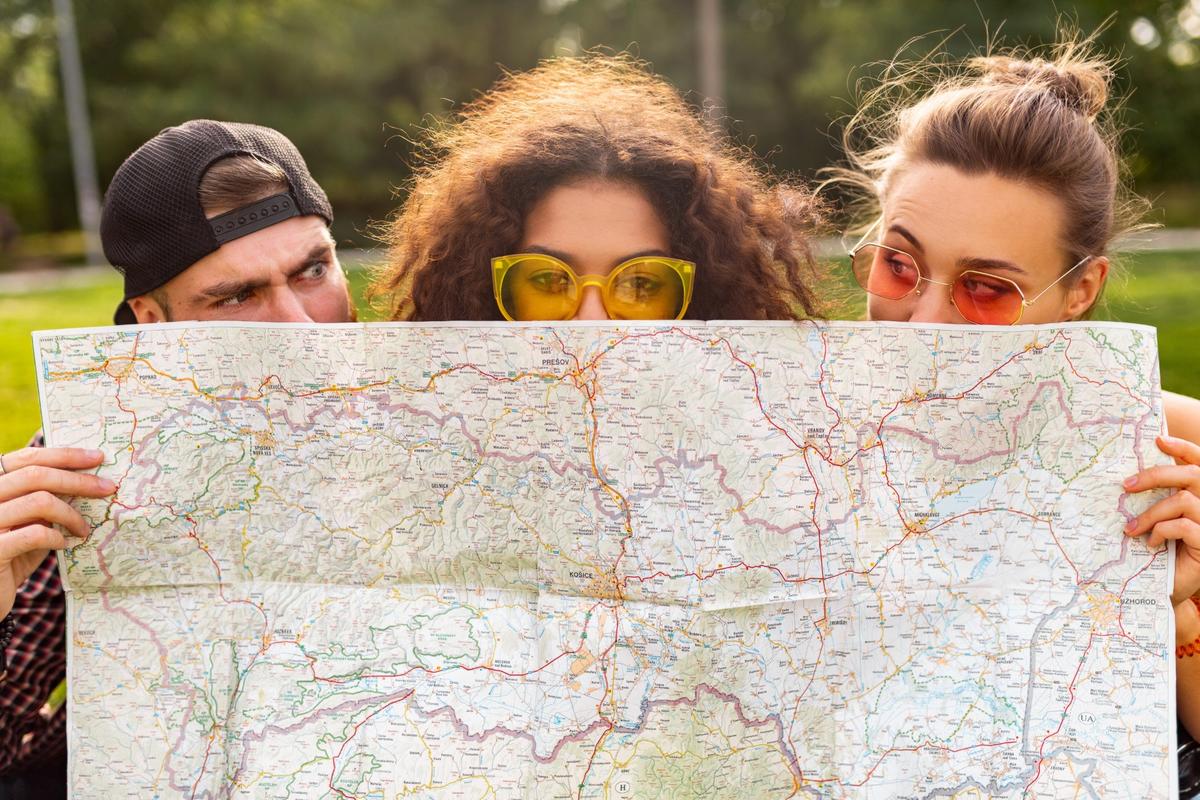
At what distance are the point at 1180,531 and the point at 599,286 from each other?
123 cm

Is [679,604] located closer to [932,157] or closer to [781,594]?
[781,594]

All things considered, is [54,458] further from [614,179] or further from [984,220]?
[984,220]

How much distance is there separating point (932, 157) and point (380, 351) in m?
1.43

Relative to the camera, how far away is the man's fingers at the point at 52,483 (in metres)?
1.96

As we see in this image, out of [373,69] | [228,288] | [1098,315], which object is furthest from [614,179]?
[373,69]

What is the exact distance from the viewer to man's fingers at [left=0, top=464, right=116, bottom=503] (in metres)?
1.96

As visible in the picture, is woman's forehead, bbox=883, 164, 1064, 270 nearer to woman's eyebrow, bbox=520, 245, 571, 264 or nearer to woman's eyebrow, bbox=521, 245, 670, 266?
woman's eyebrow, bbox=521, 245, 670, 266

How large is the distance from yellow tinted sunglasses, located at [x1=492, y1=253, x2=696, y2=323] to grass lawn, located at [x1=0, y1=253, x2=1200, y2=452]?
4.41 feet

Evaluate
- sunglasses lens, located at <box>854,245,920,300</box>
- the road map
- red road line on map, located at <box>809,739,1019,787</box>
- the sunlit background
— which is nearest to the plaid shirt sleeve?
the road map

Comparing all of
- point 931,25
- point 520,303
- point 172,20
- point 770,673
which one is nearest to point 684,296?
point 520,303

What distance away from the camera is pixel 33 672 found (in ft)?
8.16

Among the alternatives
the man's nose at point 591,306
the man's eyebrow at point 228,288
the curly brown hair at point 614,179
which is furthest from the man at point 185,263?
the man's nose at point 591,306

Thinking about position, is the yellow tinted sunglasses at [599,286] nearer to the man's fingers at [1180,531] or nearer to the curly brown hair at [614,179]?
the curly brown hair at [614,179]

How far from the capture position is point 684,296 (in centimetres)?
221
